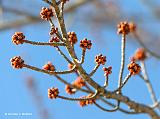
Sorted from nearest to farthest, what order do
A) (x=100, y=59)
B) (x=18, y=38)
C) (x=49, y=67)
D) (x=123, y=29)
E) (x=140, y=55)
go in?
(x=18, y=38) → (x=100, y=59) → (x=49, y=67) → (x=123, y=29) → (x=140, y=55)

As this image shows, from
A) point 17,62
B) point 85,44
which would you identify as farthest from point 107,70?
point 17,62

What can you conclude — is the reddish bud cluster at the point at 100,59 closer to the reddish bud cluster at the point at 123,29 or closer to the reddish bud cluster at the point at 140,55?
the reddish bud cluster at the point at 123,29

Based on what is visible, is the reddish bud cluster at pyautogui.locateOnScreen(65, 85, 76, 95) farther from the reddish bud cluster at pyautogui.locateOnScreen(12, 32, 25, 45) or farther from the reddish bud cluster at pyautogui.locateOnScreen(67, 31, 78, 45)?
the reddish bud cluster at pyautogui.locateOnScreen(12, 32, 25, 45)

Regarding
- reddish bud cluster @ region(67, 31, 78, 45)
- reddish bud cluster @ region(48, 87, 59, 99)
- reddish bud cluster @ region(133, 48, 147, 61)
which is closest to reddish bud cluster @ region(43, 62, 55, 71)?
reddish bud cluster @ region(48, 87, 59, 99)

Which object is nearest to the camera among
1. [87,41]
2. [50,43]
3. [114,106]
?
[50,43]

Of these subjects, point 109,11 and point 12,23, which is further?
point 109,11

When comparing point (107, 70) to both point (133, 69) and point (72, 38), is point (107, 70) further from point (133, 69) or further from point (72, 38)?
point (72, 38)

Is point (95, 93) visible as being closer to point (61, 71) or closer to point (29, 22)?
point (61, 71)

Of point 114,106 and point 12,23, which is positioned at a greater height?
point 12,23

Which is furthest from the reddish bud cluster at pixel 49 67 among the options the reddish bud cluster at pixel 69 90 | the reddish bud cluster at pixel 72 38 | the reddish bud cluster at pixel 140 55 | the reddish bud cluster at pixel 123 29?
the reddish bud cluster at pixel 140 55

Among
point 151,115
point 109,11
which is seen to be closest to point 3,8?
point 109,11

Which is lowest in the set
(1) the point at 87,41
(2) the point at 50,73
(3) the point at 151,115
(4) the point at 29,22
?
(3) the point at 151,115
